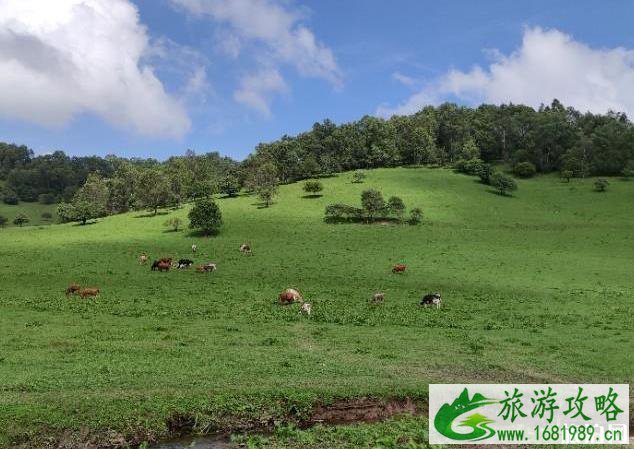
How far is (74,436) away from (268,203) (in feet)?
222

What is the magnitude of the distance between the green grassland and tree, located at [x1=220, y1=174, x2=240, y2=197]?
106 ft

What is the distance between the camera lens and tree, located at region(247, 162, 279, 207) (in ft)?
264

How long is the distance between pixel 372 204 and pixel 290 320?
138 ft

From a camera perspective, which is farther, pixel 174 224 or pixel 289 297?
pixel 174 224

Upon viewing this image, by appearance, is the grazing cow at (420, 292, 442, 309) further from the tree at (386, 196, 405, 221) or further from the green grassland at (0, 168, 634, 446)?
the tree at (386, 196, 405, 221)

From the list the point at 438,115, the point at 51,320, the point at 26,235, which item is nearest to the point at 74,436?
the point at 51,320

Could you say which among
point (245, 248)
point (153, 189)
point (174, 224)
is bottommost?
point (245, 248)

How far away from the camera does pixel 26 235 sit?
220 feet

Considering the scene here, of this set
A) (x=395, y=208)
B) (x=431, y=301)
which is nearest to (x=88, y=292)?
(x=431, y=301)

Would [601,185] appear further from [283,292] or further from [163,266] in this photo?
[163,266]

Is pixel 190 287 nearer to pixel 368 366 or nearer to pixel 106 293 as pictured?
pixel 106 293

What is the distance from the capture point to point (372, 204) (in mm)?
66750

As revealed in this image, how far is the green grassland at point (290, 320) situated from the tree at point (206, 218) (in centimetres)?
174

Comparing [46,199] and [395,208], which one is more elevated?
[46,199]
